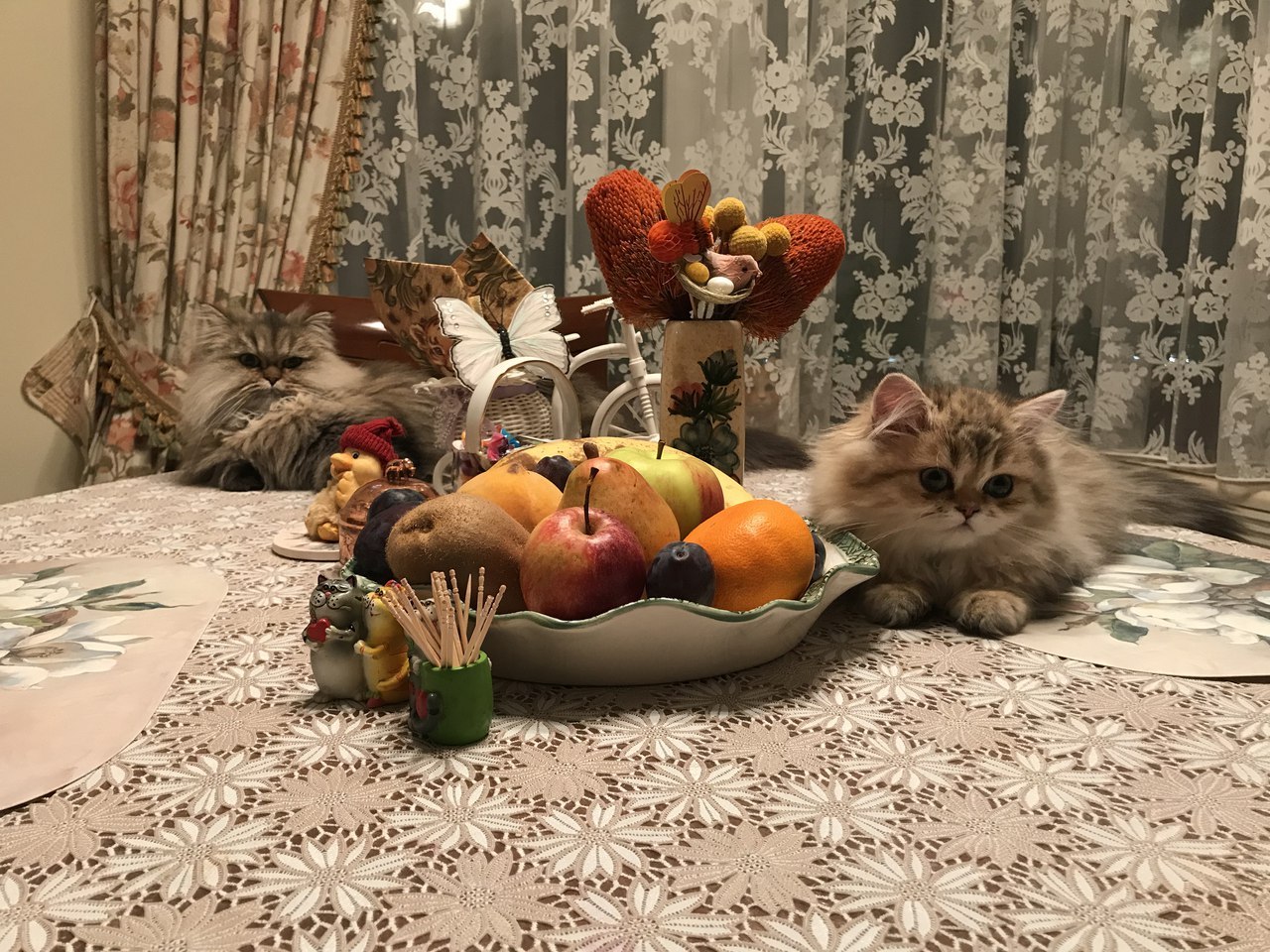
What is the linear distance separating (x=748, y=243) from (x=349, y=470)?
28.7 inches

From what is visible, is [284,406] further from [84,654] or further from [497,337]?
[84,654]

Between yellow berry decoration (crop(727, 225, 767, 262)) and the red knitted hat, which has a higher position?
yellow berry decoration (crop(727, 225, 767, 262))

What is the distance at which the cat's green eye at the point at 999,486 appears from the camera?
40.2 inches

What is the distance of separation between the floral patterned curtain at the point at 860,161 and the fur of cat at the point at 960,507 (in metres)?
1.22

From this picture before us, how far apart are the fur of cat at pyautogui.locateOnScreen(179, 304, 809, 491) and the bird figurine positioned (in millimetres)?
916

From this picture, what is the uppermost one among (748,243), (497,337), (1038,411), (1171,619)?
(748,243)

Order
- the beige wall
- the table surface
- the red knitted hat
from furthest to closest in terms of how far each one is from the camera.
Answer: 1. the beige wall
2. the red knitted hat
3. the table surface

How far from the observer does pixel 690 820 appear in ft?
1.96

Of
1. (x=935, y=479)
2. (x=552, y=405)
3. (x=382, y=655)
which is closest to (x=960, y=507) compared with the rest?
(x=935, y=479)

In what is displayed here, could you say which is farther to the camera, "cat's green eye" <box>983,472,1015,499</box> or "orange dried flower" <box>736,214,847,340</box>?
"orange dried flower" <box>736,214,847,340</box>

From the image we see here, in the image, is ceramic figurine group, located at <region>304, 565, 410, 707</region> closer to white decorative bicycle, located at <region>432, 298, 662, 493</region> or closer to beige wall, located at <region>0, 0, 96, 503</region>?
white decorative bicycle, located at <region>432, 298, 662, 493</region>

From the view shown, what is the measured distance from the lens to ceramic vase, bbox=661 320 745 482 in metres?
1.17

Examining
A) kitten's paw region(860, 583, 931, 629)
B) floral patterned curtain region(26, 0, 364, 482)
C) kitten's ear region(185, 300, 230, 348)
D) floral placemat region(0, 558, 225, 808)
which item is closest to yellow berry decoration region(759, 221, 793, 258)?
kitten's paw region(860, 583, 931, 629)

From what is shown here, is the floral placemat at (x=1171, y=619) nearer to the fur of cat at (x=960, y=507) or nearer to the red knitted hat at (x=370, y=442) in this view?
the fur of cat at (x=960, y=507)
